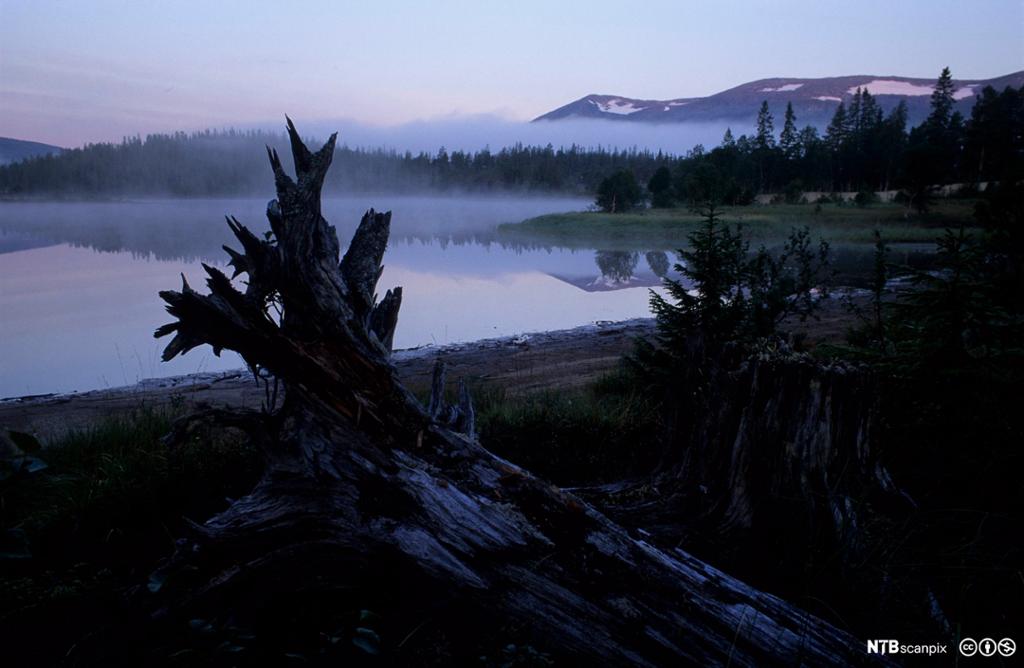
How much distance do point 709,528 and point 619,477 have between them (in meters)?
1.33

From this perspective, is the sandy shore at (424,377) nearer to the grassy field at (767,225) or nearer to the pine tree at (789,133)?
the grassy field at (767,225)

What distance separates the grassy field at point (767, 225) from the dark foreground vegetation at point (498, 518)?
1525 inches

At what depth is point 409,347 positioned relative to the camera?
1533 cm

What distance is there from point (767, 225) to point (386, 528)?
46.5 m

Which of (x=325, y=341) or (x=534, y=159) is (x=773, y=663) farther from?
(x=534, y=159)

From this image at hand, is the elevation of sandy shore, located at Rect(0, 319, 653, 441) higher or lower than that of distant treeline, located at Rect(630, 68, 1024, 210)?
A: lower

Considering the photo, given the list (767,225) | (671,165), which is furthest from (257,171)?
(767,225)

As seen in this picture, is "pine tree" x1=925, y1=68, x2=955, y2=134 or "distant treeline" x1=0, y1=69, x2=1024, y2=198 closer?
"distant treeline" x1=0, y1=69, x2=1024, y2=198

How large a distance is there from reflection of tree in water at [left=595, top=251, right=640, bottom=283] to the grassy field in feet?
17.5

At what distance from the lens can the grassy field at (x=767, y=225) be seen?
43.2m

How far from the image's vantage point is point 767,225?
45531 millimetres

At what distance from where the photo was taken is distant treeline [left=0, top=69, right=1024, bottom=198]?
202ft

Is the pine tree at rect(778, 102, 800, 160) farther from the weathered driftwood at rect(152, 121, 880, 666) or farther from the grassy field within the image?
the weathered driftwood at rect(152, 121, 880, 666)

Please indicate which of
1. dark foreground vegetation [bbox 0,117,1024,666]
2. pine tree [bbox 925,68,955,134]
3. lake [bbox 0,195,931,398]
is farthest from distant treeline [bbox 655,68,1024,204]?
dark foreground vegetation [bbox 0,117,1024,666]
